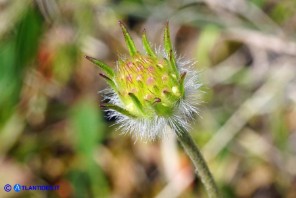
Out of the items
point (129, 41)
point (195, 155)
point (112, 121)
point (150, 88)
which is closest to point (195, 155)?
point (195, 155)

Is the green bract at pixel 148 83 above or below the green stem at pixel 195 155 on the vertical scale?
above

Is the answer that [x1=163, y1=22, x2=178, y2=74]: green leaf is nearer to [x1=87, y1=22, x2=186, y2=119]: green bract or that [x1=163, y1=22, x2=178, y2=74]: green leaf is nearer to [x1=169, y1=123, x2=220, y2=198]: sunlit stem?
[x1=87, y1=22, x2=186, y2=119]: green bract

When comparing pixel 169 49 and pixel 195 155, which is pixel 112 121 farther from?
pixel 169 49

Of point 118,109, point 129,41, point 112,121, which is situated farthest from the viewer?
point 112,121

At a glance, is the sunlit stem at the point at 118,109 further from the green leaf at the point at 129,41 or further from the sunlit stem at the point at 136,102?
the green leaf at the point at 129,41

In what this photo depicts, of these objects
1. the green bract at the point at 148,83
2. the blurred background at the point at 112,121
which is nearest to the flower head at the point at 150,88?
the green bract at the point at 148,83

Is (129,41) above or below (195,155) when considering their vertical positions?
above

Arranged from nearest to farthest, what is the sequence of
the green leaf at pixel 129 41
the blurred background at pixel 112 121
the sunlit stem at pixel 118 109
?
the sunlit stem at pixel 118 109 < the green leaf at pixel 129 41 < the blurred background at pixel 112 121
